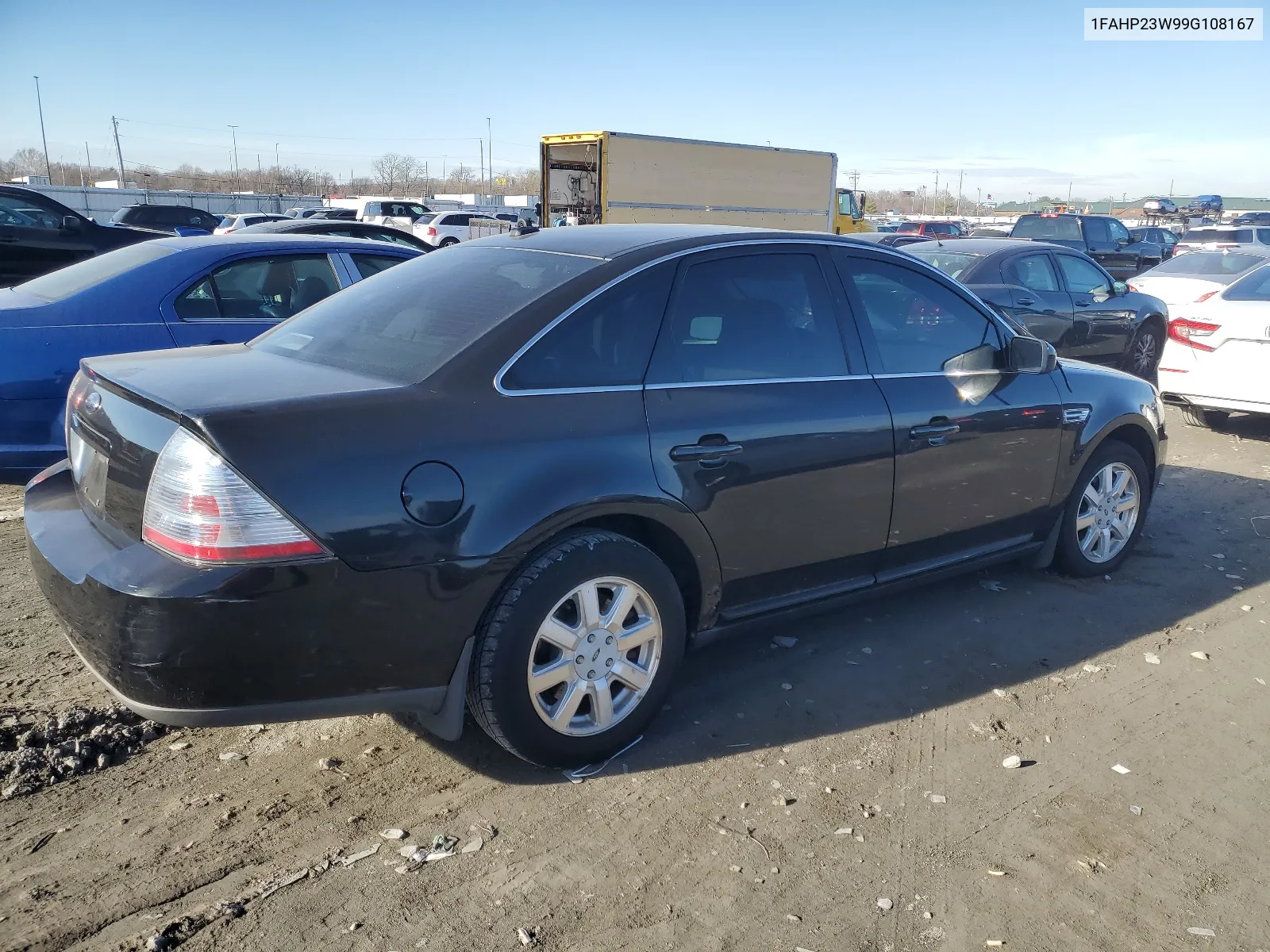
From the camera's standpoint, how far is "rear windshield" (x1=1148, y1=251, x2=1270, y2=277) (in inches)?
467

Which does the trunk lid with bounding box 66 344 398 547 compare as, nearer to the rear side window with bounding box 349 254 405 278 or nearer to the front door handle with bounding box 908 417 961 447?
the front door handle with bounding box 908 417 961 447

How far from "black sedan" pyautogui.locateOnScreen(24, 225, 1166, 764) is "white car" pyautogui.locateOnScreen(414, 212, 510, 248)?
2453cm

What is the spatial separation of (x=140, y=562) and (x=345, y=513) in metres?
0.56

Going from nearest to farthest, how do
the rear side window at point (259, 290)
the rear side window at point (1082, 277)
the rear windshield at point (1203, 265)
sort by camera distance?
the rear side window at point (259, 290) → the rear side window at point (1082, 277) → the rear windshield at point (1203, 265)

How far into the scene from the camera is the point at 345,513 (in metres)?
2.71

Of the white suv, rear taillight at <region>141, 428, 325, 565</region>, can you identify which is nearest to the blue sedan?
rear taillight at <region>141, 428, 325, 565</region>

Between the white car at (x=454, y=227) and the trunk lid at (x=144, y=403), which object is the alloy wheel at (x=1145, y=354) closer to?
the trunk lid at (x=144, y=403)

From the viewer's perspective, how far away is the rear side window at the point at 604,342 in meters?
3.20

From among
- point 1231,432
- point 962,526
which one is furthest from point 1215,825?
point 1231,432

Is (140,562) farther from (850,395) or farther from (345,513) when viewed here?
(850,395)

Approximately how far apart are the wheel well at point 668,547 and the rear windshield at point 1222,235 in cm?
2624

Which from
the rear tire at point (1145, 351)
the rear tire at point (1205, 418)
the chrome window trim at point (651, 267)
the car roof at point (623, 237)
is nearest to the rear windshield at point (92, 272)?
the car roof at point (623, 237)

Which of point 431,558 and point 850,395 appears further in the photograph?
point 850,395

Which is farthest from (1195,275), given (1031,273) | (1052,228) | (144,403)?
(1052,228)
